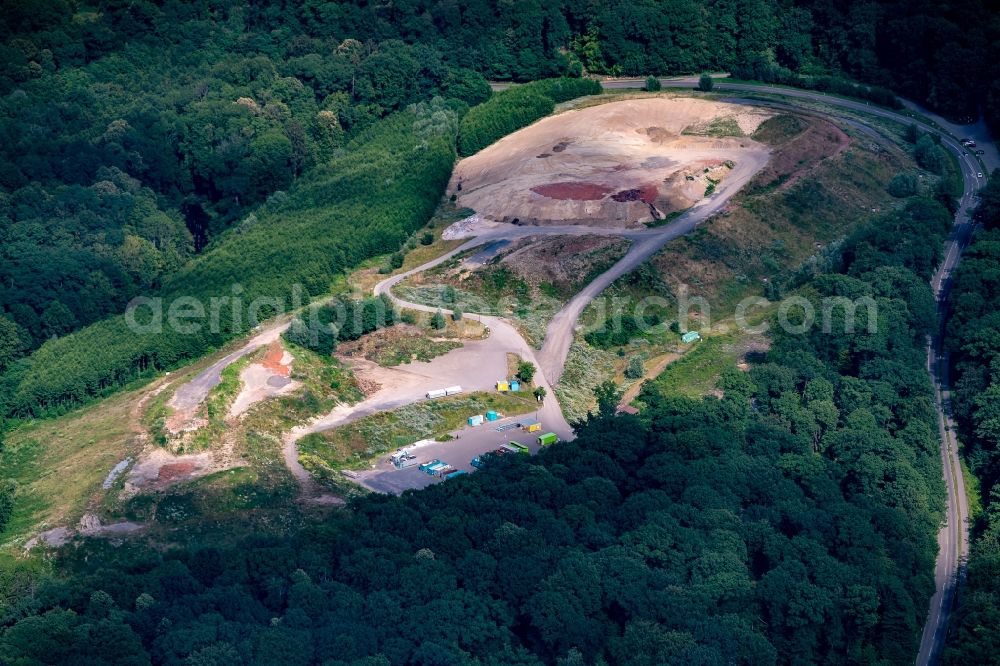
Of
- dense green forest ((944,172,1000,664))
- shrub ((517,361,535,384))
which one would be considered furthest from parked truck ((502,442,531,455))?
dense green forest ((944,172,1000,664))

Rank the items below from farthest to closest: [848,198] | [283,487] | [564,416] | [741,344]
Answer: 1. [848,198]
2. [741,344]
3. [564,416]
4. [283,487]

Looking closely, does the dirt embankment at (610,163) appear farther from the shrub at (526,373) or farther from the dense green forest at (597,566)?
the dense green forest at (597,566)

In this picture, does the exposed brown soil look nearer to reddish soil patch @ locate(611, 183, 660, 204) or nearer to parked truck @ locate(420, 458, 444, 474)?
reddish soil patch @ locate(611, 183, 660, 204)

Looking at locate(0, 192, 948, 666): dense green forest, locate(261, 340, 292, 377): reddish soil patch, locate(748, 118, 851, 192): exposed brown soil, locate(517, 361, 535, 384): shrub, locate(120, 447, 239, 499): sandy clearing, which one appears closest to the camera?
locate(0, 192, 948, 666): dense green forest

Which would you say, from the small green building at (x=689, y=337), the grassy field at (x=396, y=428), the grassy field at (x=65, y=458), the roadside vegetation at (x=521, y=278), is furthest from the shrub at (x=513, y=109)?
the grassy field at (x=65, y=458)

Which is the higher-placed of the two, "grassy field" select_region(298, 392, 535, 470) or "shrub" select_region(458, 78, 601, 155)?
"shrub" select_region(458, 78, 601, 155)

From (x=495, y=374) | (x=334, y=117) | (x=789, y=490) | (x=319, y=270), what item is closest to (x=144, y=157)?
(x=334, y=117)

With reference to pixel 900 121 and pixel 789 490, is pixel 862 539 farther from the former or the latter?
pixel 900 121
